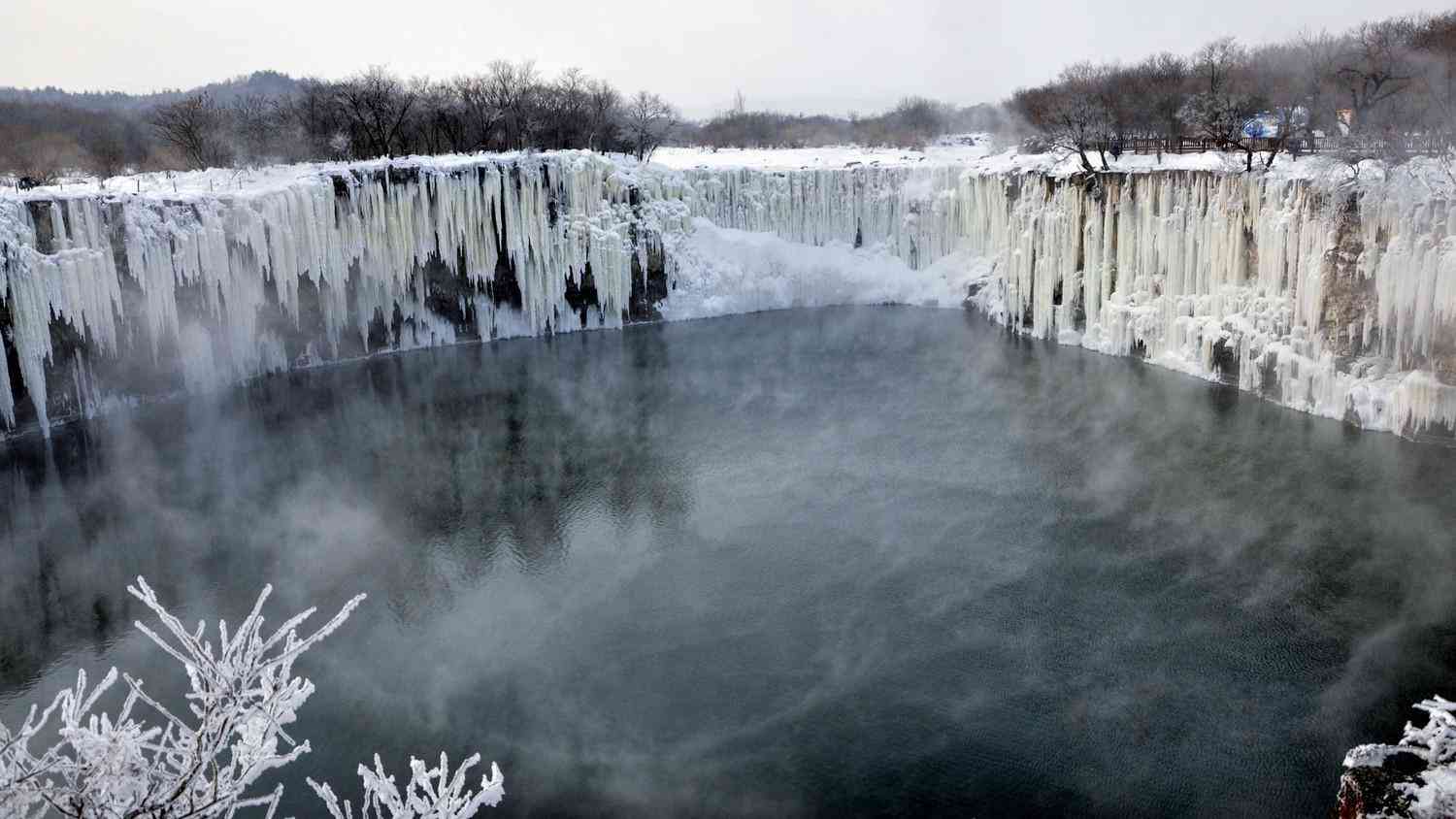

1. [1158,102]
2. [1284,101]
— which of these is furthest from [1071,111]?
[1284,101]

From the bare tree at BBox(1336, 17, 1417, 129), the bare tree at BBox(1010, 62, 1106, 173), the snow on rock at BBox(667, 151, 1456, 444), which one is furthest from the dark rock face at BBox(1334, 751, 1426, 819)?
the bare tree at BBox(1010, 62, 1106, 173)

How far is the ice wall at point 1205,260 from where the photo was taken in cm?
2014

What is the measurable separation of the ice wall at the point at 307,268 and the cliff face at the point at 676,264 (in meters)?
0.06

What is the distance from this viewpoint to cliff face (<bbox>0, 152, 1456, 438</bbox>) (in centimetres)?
2144

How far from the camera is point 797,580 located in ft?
49.9

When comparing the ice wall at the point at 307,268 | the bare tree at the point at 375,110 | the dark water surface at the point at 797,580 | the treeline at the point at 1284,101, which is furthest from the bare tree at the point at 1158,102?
the bare tree at the point at 375,110

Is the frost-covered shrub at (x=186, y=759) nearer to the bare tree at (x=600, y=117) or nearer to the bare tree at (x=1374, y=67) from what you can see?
the bare tree at (x=1374, y=67)

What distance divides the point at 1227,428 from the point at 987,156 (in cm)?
2159

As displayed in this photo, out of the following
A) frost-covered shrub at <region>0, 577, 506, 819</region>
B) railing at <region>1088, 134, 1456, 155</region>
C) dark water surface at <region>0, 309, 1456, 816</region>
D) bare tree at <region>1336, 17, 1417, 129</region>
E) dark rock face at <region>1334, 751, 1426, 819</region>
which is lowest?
dark water surface at <region>0, 309, 1456, 816</region>

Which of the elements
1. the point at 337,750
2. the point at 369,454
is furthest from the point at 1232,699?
the point at 369,454

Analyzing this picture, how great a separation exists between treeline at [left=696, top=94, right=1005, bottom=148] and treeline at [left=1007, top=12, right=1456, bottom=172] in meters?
19.7

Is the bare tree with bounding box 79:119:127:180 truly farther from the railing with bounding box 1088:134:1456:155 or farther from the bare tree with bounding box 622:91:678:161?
the railing with bounding box 1088:134:1456:155

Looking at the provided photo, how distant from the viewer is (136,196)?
2523cm

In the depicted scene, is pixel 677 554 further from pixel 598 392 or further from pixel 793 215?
pixel 793 215
